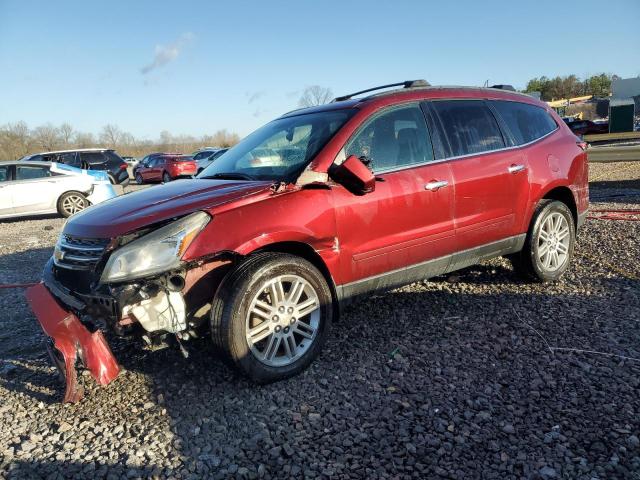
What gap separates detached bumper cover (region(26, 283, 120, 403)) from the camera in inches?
112

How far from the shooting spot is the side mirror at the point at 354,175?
3.28 m

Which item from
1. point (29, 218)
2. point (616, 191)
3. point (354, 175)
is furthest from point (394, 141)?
point (29, 218)

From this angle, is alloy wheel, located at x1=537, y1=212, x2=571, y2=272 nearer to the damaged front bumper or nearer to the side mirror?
the side mirror

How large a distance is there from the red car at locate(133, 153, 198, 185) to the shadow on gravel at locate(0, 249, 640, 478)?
76.9 ft

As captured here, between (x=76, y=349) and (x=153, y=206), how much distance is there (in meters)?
0.98

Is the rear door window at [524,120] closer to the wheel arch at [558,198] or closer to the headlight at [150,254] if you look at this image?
the wheel arch at [558,198]

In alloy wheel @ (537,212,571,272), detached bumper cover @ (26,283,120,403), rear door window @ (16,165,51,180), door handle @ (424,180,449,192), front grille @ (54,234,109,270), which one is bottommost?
detached bumper cover @ (26,283,120,403)

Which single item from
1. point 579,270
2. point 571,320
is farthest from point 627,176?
point 571,320

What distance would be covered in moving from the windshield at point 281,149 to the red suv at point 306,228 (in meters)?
0.02

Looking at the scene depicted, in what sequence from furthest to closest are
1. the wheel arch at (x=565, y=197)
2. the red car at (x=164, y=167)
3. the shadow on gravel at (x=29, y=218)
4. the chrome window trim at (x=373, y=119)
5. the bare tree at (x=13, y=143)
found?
1. the bare tree at (x=13, y=143)
2. the red car at (x=164, y=167)
3. the shadow on gravel at (x=29, y=218)
4. the wheel arch at (x=565, y=197)
5. the chrome window trim at (x=373, y=119)

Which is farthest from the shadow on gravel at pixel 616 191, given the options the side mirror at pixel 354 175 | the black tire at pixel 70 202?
the black tire at pixel 70 202

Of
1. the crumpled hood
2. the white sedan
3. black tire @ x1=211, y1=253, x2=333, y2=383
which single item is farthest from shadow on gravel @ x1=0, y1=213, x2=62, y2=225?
black tire @ x1=211, y1=253, x2=333, y2=383

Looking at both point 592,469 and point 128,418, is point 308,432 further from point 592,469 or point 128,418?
point 592,469

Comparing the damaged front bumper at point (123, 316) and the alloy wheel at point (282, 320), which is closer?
the damaged front bumper at point (123, 316)
